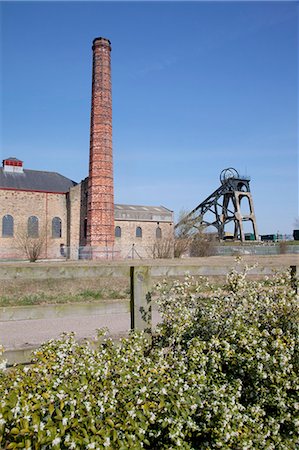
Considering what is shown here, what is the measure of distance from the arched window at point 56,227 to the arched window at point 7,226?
4013 millimetres

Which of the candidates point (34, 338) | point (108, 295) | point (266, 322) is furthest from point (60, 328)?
point (266, 322)

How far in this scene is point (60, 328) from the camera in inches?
304

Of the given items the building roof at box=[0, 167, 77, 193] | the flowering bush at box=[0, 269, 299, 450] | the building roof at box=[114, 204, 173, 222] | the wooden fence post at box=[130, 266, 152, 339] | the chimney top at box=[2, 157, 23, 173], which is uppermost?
the chimney top at box=[2, 157, 23, 173]

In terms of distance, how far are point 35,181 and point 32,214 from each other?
165 inches

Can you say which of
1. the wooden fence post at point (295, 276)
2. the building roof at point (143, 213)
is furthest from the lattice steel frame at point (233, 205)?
the wooden fence post at point (295, 276)

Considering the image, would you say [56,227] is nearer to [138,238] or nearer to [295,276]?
[138,238]

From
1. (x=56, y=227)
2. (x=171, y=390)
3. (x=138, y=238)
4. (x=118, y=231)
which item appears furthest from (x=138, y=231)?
(x=171, y=390)

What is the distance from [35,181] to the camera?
3697 centimetres

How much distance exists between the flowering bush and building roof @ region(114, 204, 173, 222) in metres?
34.8

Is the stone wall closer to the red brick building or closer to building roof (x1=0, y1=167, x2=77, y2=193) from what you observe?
the red brick building

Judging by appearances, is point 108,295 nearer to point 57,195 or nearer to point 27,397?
point 27,397

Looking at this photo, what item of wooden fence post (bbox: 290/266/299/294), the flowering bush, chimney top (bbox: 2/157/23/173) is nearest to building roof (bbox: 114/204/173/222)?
chimney top (bbox: 2/157/23/173)

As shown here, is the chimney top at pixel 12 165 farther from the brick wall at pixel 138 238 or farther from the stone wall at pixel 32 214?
the brick wall at pixel 138 238

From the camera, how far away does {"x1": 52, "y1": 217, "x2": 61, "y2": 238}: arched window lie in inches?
1395
